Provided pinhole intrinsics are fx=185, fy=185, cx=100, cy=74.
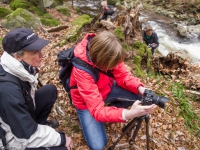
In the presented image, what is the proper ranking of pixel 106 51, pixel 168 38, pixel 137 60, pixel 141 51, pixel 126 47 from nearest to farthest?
pixel 106 51 → pixel 137 60 → pixel 126 47 → pixel 141 51 → pixel 168 38

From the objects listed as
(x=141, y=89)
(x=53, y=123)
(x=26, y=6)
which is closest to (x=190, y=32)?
(x=26, y=6)

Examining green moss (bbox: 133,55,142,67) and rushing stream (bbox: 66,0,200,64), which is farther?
rushing stream (bbox: 66,0,200,64)

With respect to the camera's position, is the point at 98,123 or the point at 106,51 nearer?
the point at 106,51

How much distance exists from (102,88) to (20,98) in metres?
1.35

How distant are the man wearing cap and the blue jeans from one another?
0.58 meters

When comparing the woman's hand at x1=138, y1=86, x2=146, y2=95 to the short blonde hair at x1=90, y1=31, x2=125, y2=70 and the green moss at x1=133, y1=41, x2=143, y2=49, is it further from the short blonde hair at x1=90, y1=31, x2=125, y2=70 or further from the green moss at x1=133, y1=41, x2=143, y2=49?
the green moss at x1=133, y1=41, x2=143, y2=49

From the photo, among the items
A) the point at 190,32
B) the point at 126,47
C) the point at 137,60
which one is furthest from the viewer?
the point at 190,32

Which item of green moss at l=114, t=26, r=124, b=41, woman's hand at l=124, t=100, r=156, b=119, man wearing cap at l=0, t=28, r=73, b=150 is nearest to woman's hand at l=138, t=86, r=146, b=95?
woman's hand at l=124, t=100, r=156, b=119

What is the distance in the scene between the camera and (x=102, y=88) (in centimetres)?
304

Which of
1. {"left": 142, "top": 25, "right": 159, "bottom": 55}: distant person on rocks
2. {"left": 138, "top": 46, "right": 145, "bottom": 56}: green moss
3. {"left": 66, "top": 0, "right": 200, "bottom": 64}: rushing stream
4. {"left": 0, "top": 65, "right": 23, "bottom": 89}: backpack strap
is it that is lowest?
{"left": 66, "top": 0, "right": 200, "bottom": 64}: rushing stream

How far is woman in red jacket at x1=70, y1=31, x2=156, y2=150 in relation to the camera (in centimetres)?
233

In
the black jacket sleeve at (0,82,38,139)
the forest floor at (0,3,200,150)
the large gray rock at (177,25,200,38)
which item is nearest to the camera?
the black jacket sleeve at (0,82,38,139)

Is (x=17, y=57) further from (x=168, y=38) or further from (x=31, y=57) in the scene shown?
(x=168, y=38)

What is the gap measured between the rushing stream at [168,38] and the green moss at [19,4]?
5.49 metres
